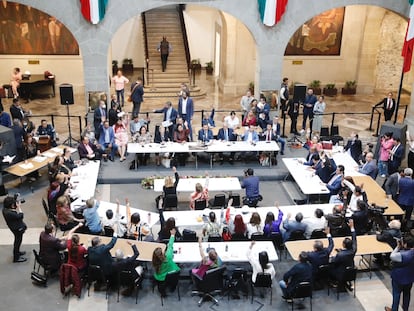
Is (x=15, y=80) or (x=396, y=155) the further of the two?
(x=15, y=80)

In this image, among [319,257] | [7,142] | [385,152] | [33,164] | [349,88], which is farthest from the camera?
[349,88]

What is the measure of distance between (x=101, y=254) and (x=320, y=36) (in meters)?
17.2

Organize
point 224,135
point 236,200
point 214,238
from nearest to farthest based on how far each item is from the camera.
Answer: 1. point 214,238
2. point 236,200
3. point 224,135

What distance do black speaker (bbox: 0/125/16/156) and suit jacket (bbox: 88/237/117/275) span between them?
230 inches

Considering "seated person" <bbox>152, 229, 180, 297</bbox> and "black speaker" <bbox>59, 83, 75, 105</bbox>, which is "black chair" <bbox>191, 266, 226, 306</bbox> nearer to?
"seated person" <bbox>152, 229, 180, 297</bbox>

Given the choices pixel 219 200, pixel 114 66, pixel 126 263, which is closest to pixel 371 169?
pixel 219 200

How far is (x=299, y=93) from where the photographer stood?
1664 centimetres

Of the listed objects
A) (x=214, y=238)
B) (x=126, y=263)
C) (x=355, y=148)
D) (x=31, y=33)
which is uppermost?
(x=31, y=33)

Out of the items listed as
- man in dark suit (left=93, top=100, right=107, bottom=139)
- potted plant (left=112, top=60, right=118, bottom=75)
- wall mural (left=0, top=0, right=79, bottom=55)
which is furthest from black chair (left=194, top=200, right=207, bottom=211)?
potted plant (left=112, top=60, right=118, bottom=75)

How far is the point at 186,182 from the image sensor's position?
12531 mm

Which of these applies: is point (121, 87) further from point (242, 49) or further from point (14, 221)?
point (14, 221)

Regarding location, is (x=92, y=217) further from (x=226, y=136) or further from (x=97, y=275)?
(x=226, y=136)

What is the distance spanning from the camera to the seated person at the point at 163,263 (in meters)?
8.84

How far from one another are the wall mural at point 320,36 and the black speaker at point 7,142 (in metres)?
13.6
